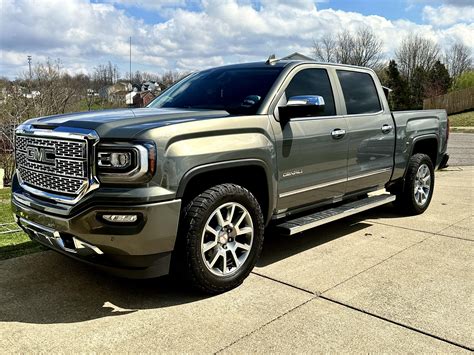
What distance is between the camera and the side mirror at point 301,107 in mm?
4066

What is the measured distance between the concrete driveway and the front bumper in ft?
1.24

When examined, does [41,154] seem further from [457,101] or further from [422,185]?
[457,101]

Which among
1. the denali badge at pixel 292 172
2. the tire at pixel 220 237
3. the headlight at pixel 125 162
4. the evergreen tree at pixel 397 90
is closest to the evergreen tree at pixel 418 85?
the evergreen tree at pixel 397 90

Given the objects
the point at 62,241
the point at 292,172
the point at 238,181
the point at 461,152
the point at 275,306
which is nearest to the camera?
the point at 62,241

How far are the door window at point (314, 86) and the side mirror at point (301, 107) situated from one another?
10.3 inches

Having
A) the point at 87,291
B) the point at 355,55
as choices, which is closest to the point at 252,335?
the point at 87,291

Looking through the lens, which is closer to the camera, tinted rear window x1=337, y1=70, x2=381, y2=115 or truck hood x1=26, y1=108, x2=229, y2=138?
truck hood x1=26, y1=108, x2=229, y2=138

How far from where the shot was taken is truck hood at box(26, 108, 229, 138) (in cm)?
326

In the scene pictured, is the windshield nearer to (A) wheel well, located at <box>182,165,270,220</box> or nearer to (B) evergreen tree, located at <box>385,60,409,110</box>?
(A) wheel well, located at <box>182,165,270,220</box>

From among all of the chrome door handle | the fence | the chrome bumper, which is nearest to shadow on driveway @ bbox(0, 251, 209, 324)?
the chrome bumper

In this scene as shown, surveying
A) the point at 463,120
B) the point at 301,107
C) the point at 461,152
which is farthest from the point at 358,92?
the point at 463,120

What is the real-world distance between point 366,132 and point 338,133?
0.61m

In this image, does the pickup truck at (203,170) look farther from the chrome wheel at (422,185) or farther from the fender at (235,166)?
the chrome wheel at (422,185)

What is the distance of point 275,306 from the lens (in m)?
3.53
